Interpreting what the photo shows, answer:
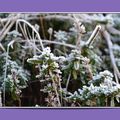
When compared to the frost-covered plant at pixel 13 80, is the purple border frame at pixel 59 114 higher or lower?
lower

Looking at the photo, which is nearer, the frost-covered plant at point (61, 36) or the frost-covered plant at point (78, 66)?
the frost-covered plant at point (78, 66)

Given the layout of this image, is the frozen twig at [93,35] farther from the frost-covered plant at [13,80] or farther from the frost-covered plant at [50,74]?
the frost-covered plant at [13,80]

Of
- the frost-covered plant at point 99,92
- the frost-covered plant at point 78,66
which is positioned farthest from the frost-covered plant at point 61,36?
the frost-covered plant at point 99,92

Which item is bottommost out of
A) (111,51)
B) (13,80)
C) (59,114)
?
(59,114)

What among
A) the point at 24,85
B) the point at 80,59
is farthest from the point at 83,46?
the point at 24,85

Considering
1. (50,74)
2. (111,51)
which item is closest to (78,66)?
(50,74)

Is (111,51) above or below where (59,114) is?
above

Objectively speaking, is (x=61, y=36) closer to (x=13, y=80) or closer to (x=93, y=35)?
(x=93, y=35)

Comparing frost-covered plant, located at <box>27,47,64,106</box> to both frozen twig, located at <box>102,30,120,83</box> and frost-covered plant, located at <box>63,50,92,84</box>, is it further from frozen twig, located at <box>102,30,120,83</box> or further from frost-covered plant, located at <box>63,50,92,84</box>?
frozen twig, located at <box>102,30,120,83</box>
